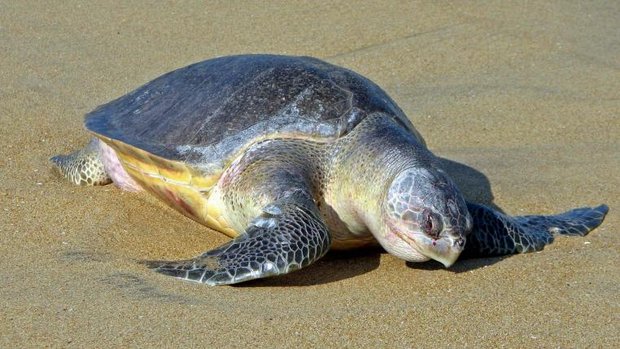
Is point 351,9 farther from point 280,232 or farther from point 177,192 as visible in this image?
point 280,232

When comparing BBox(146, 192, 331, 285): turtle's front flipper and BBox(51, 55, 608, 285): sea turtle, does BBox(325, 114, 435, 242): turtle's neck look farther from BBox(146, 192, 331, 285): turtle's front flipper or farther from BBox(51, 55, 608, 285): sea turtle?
BBox(146, 192, 331, 285): turtle's front flipper

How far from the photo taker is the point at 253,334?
3623 millimetres

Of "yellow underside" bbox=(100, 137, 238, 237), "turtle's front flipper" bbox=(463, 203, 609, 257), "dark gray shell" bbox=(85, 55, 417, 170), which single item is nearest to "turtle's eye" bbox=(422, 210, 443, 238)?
"turtle's front flipper" bbox=(463, 203, 609, 257)

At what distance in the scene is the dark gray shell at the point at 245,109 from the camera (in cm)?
493

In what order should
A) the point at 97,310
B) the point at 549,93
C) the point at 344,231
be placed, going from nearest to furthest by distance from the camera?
the point at 97,310
the point at 344,231
the point at 549,93

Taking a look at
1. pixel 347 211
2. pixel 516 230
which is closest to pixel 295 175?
pixel 347 211

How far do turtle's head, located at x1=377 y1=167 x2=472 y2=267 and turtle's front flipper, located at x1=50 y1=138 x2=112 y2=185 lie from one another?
2.16 m

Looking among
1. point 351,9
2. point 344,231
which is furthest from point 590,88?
point 344,231

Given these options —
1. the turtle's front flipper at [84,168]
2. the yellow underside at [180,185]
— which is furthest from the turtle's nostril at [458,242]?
the turtle's front flipper at [84,168]

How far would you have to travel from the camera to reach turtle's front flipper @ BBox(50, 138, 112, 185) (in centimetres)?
580

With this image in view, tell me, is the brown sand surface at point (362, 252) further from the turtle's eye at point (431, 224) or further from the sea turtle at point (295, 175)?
the turtle's eye at point (431, 224)

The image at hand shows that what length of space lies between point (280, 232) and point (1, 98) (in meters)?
3.61

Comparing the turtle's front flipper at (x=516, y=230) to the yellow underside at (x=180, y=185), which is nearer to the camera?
the turtle's front flipper at (x=516, y=230)

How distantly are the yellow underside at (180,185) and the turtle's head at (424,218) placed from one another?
947mm
